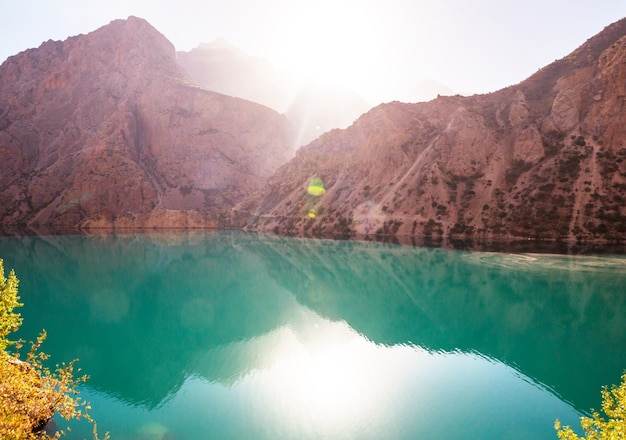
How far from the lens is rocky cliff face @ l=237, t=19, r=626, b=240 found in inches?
3041

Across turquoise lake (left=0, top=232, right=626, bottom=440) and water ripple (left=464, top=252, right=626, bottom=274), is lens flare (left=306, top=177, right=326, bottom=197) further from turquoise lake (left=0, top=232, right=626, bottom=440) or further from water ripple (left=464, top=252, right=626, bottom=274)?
water ripple (left=464, top=252, right=626, bottom=274)

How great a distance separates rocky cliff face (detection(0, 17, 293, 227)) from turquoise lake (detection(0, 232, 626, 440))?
10945 cm

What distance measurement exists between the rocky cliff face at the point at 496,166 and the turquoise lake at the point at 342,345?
2331cm

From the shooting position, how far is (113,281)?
52.3 meters

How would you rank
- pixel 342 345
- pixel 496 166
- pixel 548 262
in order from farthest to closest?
pixel 496 166
pixel 548 262
pixel 342 345

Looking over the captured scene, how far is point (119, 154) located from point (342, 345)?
16931cm

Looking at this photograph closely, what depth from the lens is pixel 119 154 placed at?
548 feet

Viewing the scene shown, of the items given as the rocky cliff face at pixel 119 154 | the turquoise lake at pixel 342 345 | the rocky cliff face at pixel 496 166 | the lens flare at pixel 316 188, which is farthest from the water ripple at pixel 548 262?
the rocky cliff face at pixel 119 154

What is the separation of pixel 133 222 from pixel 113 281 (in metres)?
114

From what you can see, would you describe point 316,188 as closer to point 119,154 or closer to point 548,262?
point 548,262

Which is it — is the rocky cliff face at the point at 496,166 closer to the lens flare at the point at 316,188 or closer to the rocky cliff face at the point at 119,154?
the lens flare at the point at 316,188

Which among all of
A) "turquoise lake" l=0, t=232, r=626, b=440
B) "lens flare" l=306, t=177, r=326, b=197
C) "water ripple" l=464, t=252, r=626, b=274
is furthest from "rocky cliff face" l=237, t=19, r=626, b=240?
"turquoise lake" l=0, t=232, r=626, b=440

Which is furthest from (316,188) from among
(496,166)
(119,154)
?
(119,154)

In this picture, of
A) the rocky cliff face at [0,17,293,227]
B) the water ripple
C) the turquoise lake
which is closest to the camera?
the turquoise lake
